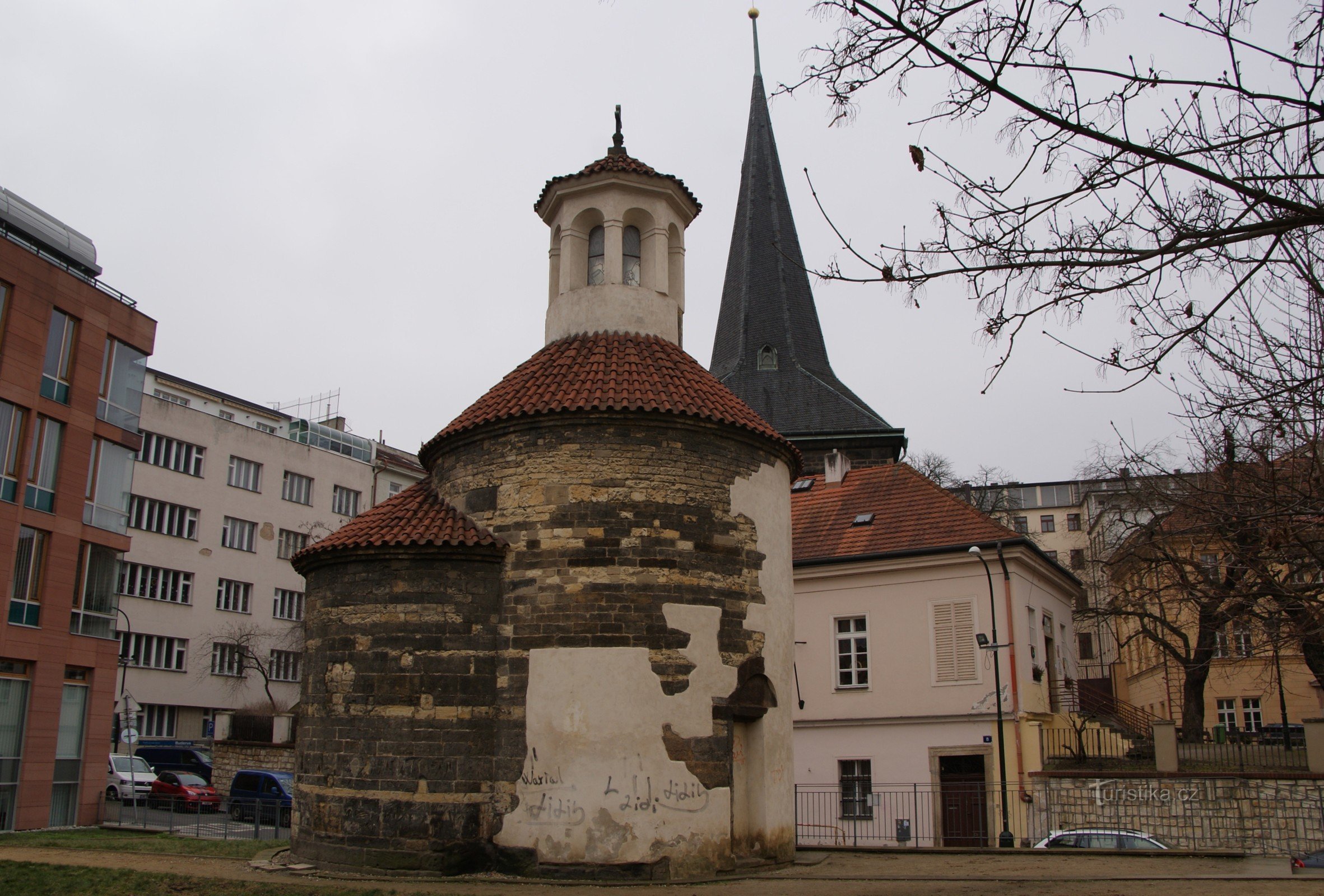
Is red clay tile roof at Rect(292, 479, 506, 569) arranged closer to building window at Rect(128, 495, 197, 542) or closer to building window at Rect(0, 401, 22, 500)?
building window at Rect(0, 401, 22, 500)

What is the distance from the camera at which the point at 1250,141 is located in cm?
573

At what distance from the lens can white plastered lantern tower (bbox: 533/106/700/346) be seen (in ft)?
57.5

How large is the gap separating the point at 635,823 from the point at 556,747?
1.36 metres

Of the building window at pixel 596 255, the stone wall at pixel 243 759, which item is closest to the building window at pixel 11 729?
the stone wall at pixel 243 759

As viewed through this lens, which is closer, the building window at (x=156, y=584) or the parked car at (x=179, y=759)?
the parked car at (x=179, y=759)

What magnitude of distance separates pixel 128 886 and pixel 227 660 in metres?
29.8

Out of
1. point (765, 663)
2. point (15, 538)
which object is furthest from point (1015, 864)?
point (15, 538)

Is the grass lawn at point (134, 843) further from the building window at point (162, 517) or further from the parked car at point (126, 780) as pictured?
the building window at point (162, 517)

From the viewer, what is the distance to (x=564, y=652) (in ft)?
45.7

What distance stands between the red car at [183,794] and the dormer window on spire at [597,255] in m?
18.9

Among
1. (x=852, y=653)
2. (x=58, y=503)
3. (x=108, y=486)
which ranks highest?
(x=108, y=486)

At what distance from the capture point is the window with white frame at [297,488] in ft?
149

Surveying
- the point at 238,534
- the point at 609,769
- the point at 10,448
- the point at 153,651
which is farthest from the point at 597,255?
the point at 238,534

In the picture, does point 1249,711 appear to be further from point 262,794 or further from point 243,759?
point 243,759
